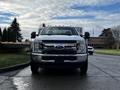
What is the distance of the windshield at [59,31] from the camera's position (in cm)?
1454

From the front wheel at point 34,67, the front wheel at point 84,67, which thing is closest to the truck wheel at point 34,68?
the front wheel at point 34,67

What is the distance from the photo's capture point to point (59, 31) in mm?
14758

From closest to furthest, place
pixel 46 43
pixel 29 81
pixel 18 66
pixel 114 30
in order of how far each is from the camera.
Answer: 1. pixel 29 81
2. pixel 46 43
3. pixel 18 66
4. pixel 114 30

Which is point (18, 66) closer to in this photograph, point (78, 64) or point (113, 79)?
point (78, 64)

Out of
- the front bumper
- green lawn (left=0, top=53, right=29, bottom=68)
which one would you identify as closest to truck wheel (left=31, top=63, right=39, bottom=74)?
the front bumper

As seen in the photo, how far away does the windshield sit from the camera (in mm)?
14539

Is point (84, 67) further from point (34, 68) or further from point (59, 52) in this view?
point (34, 68)

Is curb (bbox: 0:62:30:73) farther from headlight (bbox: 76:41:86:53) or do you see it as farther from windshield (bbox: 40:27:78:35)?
headlight (bbox: 76:41:86:53)

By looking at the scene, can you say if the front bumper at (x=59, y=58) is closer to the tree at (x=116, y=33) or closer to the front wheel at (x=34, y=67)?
the front wheel at (x=34, y=67)

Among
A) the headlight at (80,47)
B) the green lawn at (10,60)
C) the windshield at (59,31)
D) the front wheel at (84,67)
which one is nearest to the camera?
the headlight at (80,47)

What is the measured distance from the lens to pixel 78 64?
12828 mm

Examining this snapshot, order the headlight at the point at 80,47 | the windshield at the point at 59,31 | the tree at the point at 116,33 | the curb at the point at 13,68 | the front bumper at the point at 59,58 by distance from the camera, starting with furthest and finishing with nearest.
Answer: the tree at the point at 116,33 → the windshield at the point at 59,31 → the curb at the point at 13,68 → the headlight at the point at 80,47 → the front bumper at the point at 59,58

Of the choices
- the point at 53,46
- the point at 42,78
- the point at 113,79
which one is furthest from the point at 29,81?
the point at 113,79

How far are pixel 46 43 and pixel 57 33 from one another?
5.92ft
